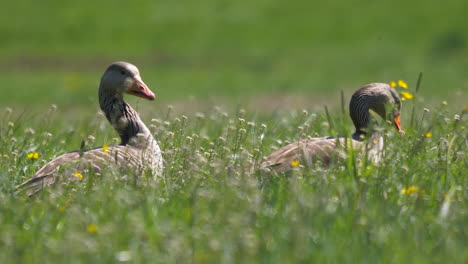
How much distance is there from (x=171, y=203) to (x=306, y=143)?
1.46m

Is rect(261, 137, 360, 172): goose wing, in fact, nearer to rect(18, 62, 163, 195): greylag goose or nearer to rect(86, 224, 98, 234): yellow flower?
rect(18, 62, 163, 195): greylag goose

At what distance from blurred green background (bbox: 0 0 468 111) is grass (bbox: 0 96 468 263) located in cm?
1647

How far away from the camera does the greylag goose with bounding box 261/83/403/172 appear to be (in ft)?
17.8

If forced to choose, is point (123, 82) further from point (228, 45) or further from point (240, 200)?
point (228, 45)

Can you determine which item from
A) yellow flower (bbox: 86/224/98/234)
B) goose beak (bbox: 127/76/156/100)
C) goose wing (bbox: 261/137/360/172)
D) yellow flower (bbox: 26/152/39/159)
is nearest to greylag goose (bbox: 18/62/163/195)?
goose beak (bbox: 127/76/156/100)

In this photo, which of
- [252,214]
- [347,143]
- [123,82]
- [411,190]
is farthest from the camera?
[123,82]

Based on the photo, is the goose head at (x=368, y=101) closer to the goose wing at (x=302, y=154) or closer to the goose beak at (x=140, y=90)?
the goose wing at (x=302, y=154)

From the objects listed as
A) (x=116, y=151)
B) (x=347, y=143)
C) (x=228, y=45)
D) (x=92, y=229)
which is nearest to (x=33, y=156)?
(x=116, y=151)

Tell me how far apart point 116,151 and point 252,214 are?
1698 millimetres

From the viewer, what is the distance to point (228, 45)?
1324 inches

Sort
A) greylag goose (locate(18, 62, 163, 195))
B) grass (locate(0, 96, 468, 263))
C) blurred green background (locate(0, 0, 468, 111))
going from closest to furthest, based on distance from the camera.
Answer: grass (locate(0, 96, 468, 263)) < greylag goose (locate(18, 62, 163, 195)) < blurred green background (locate(0, 0, 468, 111))

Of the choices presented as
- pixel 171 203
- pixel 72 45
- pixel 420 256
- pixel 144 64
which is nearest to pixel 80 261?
pixel 171 203

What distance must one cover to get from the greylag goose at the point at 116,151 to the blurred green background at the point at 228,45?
577 inches

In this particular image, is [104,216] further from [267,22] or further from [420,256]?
[267,22]
